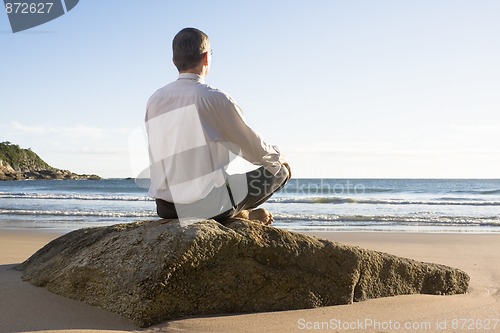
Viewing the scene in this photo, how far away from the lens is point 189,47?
3.45 m

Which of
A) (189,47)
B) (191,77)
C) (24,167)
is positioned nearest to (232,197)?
(191,77)

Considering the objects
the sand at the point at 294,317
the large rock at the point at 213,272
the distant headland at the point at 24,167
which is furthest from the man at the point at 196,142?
the distant headland at the point at 24,167

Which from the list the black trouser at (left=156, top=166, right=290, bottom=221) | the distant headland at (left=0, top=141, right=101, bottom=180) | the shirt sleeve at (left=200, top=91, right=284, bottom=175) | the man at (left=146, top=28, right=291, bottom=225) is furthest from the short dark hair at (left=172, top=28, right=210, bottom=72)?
the distant headland at (left=0, top=141, right=101, bottom=180)

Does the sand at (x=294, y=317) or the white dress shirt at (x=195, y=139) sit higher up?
the white dress shirt at (x=195, y=139)

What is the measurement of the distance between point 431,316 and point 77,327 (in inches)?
89.4

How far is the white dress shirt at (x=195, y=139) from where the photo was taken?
3447 millimetres

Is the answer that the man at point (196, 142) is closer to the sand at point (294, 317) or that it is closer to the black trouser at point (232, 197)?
the black trouser at point (232, 197)

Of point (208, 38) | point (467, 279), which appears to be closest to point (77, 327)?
point (208, 38)

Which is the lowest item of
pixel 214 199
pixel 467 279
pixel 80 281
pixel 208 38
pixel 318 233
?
pixel 318 233

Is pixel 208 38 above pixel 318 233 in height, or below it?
above

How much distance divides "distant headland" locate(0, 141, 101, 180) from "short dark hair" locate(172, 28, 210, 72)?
7447 cm

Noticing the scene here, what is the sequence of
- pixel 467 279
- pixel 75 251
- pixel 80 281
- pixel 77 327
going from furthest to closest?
pixel 467 279, pixel 75 251, pixel 80 281, pixel 77 327

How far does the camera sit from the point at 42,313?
3389 millimetres

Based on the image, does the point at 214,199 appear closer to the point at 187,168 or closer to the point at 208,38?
the point at 187,168
